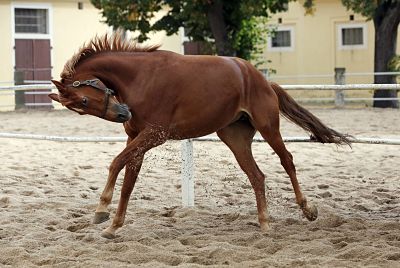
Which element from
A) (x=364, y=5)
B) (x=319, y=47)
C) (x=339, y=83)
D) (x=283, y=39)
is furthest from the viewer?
(x=283, y=39)

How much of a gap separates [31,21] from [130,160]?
Result: 19991mm

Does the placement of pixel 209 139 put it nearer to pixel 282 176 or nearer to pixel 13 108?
pixel 282 176

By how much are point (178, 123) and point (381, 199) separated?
2.53 metres

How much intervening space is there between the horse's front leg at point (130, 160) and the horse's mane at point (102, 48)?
0.64 metres

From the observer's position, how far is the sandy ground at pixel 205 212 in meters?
5.16

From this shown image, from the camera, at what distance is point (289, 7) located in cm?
2852

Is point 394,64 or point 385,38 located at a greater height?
point 385,38

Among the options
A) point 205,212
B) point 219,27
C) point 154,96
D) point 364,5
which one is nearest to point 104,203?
point 154,96

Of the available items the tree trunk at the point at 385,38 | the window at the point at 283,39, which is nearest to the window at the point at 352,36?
the window at the point at 283,39

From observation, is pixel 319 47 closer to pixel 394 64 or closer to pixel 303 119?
pixel 394 64

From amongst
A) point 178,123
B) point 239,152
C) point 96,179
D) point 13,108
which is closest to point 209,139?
point 239,152

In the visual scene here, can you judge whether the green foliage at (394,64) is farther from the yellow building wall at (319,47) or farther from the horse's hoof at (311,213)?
the horse's hoof at (311,213)

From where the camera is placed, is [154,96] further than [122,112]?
Yes

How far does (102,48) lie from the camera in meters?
6.01
